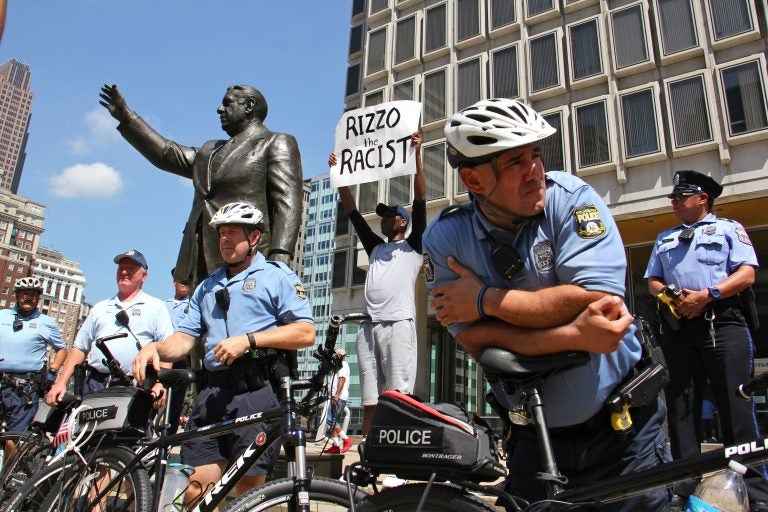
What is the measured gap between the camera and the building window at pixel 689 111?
16.4 m

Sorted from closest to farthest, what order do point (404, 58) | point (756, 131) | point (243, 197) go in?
point (243, 197), point (756, 131), point (404, 58)

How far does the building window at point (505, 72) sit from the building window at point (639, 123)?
13.6ft

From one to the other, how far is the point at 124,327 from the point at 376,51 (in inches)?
896

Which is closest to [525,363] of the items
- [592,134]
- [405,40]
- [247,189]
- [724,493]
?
[724,493]

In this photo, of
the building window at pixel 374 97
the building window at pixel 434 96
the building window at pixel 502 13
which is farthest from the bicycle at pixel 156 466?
the building window at pixel 374 97

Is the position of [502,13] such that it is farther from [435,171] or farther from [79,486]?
[79,486]

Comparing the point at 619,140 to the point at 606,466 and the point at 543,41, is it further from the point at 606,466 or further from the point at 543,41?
the point at 606,466

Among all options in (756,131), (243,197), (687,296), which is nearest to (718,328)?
(687,296)

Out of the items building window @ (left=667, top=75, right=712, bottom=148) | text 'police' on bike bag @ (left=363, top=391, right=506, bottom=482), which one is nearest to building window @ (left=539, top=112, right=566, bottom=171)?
building window @ (left=667, top=75, right=712, bottom=148)

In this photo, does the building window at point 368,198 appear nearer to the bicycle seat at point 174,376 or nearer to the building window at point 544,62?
the building window at point 544,62

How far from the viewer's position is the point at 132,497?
10.5 ft

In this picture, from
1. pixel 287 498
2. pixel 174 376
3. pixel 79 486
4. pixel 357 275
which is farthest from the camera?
pixel 357 275

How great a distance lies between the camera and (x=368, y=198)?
23172 mm

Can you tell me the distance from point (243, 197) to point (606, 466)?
352 centimetres
